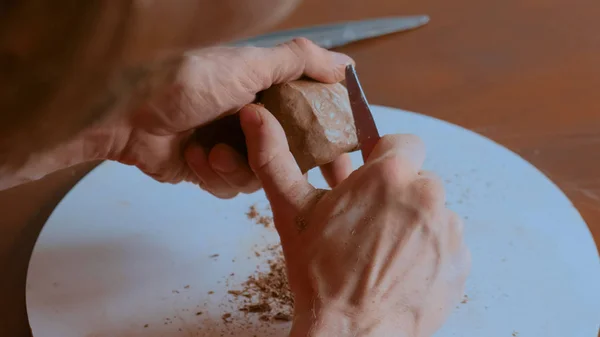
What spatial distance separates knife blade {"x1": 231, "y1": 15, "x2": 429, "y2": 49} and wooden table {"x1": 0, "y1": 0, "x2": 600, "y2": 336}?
20 mm

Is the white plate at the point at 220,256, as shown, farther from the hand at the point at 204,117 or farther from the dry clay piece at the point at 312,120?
the dry clay piece at the point at 312,120

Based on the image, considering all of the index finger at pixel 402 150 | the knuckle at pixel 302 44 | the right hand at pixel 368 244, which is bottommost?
the right hand at pixel 368 244

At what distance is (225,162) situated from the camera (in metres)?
0.92

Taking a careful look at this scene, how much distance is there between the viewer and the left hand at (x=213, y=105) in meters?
0.88

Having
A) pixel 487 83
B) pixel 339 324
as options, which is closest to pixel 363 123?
pixel 339 324

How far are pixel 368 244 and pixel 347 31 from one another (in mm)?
780

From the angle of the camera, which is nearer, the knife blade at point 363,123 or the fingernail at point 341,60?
the knife blade at point 363,123

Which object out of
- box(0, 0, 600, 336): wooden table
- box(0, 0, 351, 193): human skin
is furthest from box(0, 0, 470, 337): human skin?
box(0, 0, 600, 336): wooden table

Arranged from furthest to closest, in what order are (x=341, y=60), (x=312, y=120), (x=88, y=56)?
(x=341, y=60)
(x=312, y=120)
(x=88, y=56)

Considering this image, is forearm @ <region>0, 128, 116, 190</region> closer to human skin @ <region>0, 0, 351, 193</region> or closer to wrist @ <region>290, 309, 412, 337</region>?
wrist @ <region>290, 309, 412, 337</region>

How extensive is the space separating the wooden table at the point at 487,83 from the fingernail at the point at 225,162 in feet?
1.15

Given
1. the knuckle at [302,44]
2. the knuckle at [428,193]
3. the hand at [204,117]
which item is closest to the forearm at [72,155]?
the hand at [204,117]

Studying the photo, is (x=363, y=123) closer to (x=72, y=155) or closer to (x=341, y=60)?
(x=341, y=60)

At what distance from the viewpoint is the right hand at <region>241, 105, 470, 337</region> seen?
75cm
